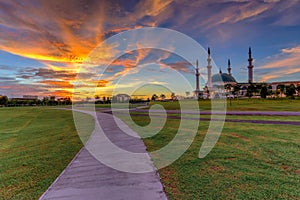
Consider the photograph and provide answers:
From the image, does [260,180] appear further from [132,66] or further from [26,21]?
[26,21]

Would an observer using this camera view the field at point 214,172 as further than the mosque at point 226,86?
No

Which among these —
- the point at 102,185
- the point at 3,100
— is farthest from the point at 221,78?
the point at 102,185

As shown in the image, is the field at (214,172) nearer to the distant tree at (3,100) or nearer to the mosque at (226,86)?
the mosque at (226,86)

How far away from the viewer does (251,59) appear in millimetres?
86188

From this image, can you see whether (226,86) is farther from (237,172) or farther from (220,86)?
(237,172)

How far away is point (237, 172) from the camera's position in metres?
5.02

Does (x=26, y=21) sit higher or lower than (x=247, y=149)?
higher

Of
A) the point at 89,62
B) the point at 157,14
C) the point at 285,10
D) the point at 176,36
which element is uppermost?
the point at 285,10

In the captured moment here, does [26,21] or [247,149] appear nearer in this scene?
[247,149]

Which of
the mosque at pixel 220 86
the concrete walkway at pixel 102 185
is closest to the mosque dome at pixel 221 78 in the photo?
the mosque at pixel 220 86

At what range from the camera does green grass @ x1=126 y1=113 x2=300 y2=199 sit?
3.86 meters

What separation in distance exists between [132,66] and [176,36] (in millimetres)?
5463

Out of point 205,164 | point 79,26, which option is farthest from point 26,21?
point 205,164

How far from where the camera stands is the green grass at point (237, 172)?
3.86 meters
